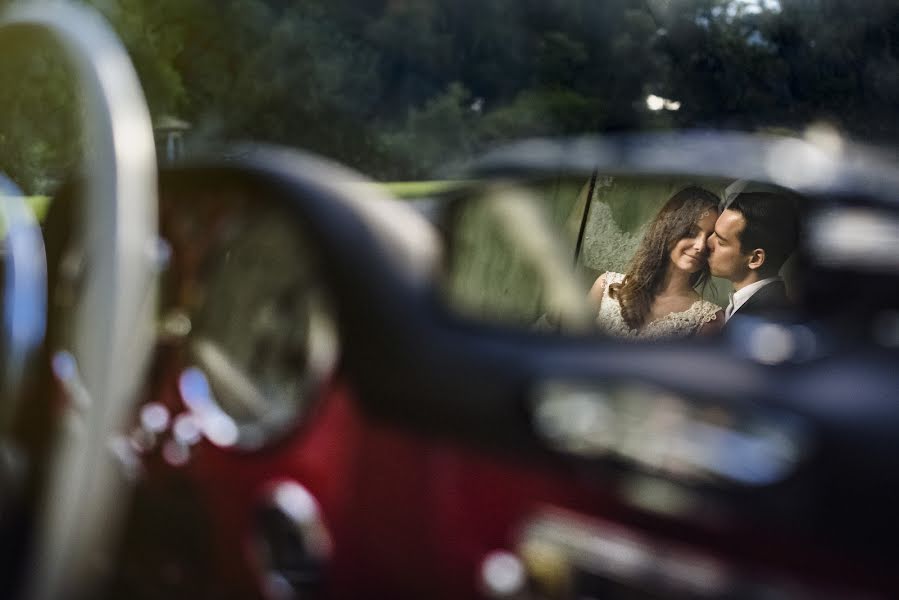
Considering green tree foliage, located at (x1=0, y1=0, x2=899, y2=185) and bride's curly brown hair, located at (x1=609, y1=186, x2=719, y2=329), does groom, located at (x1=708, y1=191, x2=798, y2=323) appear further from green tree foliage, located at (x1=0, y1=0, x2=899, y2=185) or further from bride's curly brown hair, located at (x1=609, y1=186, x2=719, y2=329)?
green tree foliage, located at (x1=0, y1=0, x2=899, y2=185)

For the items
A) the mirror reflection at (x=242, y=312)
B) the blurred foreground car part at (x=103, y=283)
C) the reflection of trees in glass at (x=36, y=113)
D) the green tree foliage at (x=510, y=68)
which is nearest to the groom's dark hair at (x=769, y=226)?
the mirror reflection at (x=242, y=312)

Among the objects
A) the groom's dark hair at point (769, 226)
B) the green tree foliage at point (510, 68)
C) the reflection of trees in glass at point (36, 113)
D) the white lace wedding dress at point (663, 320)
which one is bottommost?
the green tree foliage at point (510, 68)

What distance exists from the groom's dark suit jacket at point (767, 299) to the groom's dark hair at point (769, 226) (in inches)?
1.6

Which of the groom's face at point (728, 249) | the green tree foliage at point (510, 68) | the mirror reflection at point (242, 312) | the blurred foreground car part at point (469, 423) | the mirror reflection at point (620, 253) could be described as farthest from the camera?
the green tree foliage at point (510, 68)

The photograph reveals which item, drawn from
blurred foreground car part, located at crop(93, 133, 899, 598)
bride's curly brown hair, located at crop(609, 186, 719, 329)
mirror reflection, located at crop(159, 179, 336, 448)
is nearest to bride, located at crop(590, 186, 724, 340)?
bride's curly brown hair, located at crop(609, 186, 719, 329)

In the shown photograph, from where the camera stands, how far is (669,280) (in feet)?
7.89

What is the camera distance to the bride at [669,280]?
2.29m

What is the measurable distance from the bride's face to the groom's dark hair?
0.12m

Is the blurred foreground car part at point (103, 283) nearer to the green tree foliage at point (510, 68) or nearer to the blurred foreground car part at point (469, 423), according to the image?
the blurred foreground car part at point (469, 423)

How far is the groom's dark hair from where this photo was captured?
2035 millimetres

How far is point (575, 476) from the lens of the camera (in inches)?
65.7

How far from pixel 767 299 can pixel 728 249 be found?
1.05ft

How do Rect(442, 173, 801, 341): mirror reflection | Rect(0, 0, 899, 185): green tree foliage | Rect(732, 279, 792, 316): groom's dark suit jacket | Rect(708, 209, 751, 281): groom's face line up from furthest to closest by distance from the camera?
1. Rect(0, 0, 899, 185): green tree foliage
2. Rect(708, 209, 751, 281): groom's face
3. Rect(442, 173, 801, 341): mirror reflection
4. Rect(732, 279, 792, 316): groom's dark suit jacket

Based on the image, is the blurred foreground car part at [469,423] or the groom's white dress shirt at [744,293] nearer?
the blurred foreground car part at [469,423]
